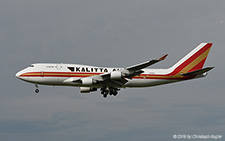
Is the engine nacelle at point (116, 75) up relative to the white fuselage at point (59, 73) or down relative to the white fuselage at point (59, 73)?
down

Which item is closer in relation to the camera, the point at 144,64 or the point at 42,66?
the point at 144,64

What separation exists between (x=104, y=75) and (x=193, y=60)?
55.3ft

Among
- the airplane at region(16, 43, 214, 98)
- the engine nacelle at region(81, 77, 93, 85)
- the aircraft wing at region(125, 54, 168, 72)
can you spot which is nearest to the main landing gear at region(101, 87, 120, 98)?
the airplane at region(16, 43, 214, 98)

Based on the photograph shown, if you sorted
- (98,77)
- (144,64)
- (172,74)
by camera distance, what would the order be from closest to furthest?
(144,64) → (98,77) → (172,74)

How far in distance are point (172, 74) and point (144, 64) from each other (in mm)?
10359

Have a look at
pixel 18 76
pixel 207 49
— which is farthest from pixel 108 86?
pixel 207 49

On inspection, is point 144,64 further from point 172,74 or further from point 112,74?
point 172,74

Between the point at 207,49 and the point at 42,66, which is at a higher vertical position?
the point at 207,49

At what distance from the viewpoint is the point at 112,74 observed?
160 ft

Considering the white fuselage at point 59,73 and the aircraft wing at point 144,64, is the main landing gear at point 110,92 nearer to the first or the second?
the white fuselage at point 59,73

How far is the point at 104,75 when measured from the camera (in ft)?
162

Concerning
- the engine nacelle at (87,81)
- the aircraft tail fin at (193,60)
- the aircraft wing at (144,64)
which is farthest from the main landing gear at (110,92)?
the aircraft tail fin at (193,60)

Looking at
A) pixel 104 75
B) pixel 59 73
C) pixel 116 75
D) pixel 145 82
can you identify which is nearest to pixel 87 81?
pixel 104 75

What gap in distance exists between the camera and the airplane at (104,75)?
49250mm
